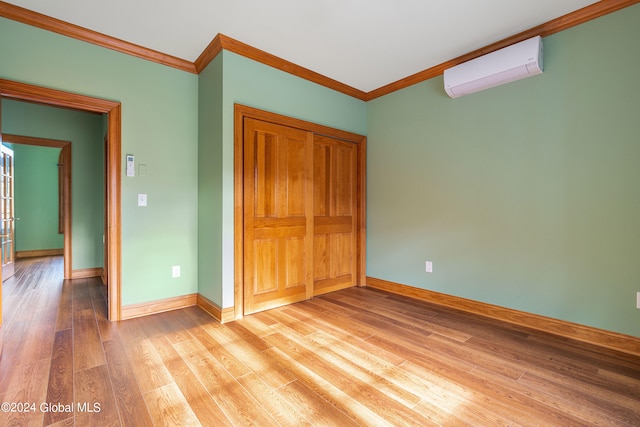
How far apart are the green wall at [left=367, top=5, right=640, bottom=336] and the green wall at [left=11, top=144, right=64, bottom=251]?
7596mm

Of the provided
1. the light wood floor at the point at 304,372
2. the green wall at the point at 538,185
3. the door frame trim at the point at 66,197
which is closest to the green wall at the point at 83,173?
the door frame trim at the point at 66,197

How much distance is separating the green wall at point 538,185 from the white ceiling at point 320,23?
1.56 ft

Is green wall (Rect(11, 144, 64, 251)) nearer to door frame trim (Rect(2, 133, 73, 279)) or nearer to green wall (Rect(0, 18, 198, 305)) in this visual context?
door frame trim (Rect(2, 133, 73, 279))

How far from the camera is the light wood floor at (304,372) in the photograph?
146cm

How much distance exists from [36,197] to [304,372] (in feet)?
25.8

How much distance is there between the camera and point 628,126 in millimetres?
2115

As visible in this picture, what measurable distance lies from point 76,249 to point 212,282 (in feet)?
9.59

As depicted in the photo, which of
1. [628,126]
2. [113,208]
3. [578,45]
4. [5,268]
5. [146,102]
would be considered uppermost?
[578,45]

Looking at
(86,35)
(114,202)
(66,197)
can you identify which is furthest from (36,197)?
(86,35)

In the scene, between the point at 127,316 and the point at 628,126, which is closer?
the point at 628,126

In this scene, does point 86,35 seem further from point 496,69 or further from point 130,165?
point 496,69

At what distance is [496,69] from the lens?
2576 mm

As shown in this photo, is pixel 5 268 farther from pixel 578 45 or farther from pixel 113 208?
pixel 578 45

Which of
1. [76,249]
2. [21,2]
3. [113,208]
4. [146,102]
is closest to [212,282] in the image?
[113,208]
